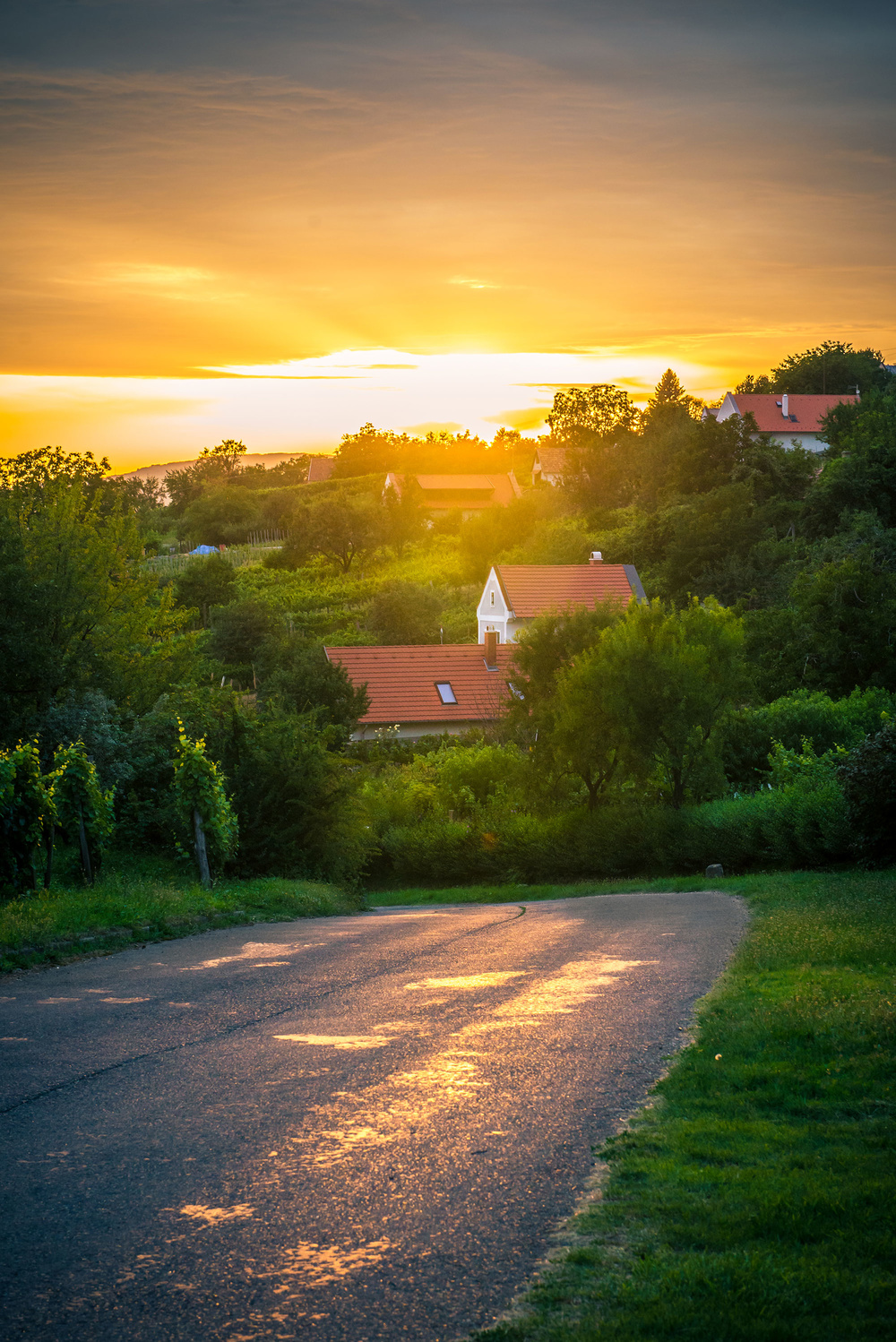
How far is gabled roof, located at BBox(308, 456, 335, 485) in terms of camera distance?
136 meters

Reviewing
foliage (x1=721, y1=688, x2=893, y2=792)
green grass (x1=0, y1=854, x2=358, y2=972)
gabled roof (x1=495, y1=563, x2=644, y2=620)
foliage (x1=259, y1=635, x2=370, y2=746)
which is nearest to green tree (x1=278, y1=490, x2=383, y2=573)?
gabled roof (x1=495, y1=563, x2=644, y2=620)

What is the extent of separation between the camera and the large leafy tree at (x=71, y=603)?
87.8 ft

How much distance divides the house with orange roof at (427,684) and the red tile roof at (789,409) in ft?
151

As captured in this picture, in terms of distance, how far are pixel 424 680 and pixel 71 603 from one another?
2590 centimetres

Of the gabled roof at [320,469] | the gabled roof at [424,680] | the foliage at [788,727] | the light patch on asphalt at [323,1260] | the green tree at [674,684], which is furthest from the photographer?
the gabled roof at [320,469]

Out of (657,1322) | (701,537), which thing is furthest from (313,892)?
(701,537)

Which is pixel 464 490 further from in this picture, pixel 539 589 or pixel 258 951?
pixel 258 951

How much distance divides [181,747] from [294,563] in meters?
61.4

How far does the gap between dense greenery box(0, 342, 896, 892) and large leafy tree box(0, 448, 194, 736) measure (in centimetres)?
10

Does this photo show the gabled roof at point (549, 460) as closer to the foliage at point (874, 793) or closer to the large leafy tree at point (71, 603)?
the large leafy tree at point (71, 603)

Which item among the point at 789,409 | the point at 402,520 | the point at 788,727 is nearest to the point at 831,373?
the point at 789,409

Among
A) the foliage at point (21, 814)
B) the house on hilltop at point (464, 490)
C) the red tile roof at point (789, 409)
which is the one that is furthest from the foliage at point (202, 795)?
the house on hilltop at point (464, 490)

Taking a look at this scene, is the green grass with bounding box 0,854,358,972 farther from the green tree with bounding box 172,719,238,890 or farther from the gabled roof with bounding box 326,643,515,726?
the gabled roof with bounding box 326,643,515,726

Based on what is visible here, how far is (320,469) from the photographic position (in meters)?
138
